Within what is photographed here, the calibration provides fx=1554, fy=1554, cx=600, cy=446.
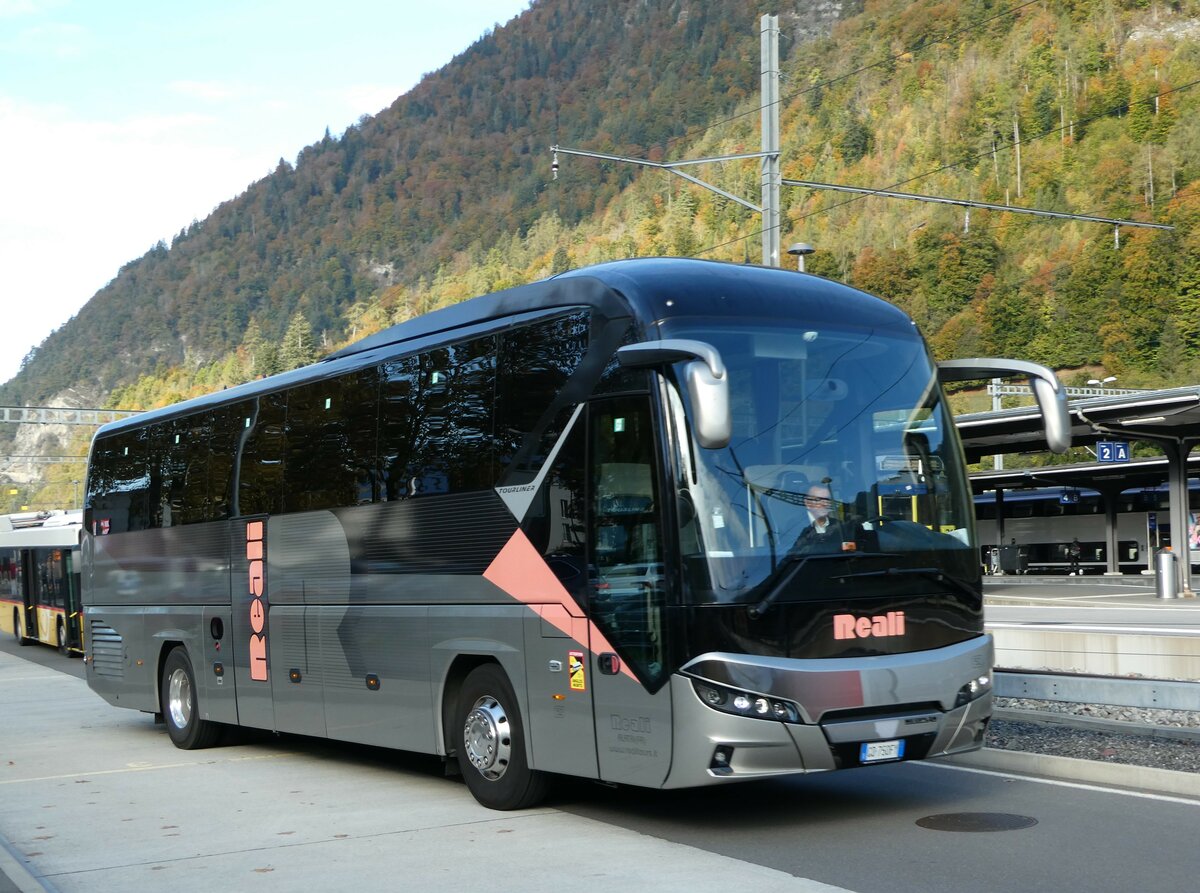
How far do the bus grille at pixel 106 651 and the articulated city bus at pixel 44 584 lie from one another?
15.3 meters

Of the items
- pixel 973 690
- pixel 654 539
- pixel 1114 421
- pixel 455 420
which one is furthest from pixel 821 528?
pixel 1114 421

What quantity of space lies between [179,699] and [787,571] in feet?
28.7

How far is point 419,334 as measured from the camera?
12000 mm

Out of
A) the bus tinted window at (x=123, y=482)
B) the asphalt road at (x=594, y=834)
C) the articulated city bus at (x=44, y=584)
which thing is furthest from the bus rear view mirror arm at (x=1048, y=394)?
the articulated city bus at (x=44, y=584)

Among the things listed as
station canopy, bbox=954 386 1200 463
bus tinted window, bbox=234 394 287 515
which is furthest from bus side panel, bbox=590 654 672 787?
station canopy, bbox=954 386 1200 463

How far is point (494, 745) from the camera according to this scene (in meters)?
10.4

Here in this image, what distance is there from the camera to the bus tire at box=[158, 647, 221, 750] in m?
15.2

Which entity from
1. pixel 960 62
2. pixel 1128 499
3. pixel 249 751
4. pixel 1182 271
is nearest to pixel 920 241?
pixel 1182 271

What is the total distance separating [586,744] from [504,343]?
9.55 ft

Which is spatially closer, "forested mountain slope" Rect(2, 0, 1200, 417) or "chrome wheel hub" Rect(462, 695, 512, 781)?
"chrome wheel hub" Rect(462, 695, 512, 781)

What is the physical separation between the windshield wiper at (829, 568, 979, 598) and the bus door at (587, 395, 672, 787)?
43.7 inches

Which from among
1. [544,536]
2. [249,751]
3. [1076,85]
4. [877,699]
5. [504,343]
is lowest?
[249,751]

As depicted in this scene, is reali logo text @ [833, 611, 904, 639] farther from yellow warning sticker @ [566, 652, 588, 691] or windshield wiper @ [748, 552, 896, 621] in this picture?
yellow warning sticker @ [566, 652, 588, 691]

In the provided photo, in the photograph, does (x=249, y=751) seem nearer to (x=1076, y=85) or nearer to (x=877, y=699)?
(x=877, y=699)
